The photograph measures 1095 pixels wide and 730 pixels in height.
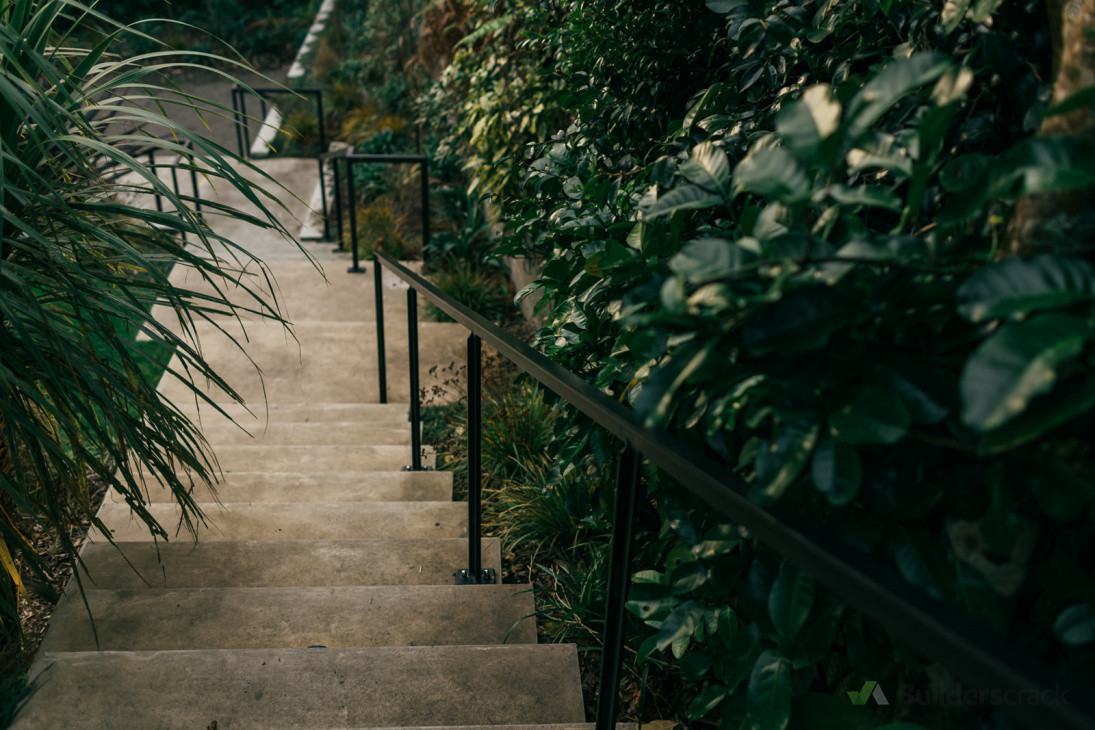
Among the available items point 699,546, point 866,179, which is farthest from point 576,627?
point 866,179

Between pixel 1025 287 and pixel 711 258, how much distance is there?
0.28m

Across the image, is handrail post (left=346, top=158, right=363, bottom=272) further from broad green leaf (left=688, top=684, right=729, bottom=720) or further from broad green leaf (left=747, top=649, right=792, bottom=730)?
broad green leaf (left=747, top=649, right=792, bottom=730)

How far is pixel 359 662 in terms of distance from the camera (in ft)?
5.51

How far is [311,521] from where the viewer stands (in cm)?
263

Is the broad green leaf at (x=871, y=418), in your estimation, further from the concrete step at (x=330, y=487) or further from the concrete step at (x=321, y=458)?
the concrete step at (x=321, y=458)

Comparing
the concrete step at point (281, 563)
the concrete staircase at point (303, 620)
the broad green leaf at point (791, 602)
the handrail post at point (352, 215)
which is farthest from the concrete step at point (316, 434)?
the broad green leaf at point (791, 602)

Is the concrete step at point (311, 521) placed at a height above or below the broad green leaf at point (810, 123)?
below

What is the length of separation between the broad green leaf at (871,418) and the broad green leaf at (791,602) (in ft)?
0.68

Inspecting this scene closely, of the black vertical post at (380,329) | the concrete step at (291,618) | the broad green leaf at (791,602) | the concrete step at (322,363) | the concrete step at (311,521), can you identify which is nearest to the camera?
the broad green leaf at (791,602)

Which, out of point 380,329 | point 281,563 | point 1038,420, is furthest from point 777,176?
point 380,329

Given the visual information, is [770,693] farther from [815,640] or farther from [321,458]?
[321,458]

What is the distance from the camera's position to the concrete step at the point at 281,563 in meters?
2.23

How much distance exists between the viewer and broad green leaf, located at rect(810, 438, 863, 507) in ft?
2.42

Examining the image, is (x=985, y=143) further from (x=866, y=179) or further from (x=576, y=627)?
(x=576, y=627)
